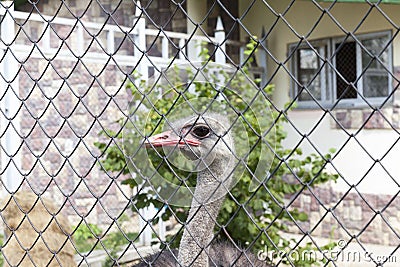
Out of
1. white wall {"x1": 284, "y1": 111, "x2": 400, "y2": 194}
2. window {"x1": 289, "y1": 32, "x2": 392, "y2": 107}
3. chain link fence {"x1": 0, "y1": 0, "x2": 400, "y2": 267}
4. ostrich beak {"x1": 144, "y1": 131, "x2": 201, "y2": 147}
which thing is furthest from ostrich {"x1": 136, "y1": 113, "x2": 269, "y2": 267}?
window {"x1": 289, "y1": 32, "x2": 392, "y2": 107}

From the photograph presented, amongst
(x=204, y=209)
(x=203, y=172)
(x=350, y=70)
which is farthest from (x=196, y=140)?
Answer: (x=350, y=70)

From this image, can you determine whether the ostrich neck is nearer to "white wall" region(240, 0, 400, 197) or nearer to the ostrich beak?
the ostrich beak

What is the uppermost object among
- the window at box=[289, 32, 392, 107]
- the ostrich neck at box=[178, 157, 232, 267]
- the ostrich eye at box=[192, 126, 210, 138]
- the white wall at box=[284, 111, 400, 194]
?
the window at box=[289, 32, 392, 107]

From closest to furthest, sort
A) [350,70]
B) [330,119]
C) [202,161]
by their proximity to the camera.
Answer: [202,161] < [350,70] < [330,119]

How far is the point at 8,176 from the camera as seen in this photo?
552 cm

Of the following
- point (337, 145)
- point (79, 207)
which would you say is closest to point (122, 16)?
point (79, 207)

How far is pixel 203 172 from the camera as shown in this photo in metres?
2.58

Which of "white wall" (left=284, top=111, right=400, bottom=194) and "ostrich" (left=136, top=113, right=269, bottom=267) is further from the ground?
"white wall" (left=284, top=111, right=400, bottom=194)

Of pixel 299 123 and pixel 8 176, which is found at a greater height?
pixel 299 123

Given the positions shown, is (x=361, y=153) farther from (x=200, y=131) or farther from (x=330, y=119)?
(x=200, y=131)

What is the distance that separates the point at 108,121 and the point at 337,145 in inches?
99.1

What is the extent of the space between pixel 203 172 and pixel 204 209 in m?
0.13

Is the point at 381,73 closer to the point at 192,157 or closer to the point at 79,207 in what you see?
the point at 79,207

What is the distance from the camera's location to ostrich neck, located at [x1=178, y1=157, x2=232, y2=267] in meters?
2.56
